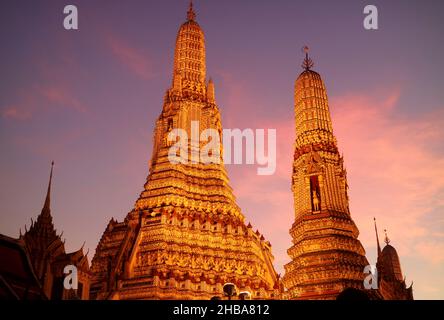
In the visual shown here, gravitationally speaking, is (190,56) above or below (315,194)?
above

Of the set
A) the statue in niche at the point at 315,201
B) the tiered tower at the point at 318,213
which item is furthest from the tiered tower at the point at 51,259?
the statue in niche at the point at 315,201

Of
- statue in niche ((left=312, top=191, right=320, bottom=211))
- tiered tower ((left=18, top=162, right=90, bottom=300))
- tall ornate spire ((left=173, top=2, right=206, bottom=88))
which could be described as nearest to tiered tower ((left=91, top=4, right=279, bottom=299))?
tall ornate spire ((left=173, top=2, right=206, bottom=88))

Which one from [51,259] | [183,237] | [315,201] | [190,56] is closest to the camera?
[51,259]

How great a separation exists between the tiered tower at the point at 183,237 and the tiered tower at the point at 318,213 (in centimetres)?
390

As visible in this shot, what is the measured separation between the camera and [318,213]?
40.8 meters

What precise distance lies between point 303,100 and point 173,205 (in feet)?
55.4

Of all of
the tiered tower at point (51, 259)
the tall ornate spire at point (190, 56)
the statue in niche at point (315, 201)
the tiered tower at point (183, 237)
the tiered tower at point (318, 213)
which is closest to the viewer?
the tiered tower at point (51, 259)

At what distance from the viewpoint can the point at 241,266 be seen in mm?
39000

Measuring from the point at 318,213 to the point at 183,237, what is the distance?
11.7 meters

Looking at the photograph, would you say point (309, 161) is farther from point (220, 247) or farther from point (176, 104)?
point (176, 104)

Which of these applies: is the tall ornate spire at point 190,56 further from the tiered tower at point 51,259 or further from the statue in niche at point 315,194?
the tiered tower at point 51,259

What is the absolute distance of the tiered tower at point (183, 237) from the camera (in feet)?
117

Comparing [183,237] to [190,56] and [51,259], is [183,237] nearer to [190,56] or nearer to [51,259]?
[51,259]

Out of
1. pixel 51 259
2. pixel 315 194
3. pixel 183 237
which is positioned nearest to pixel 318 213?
pixel 315 194
